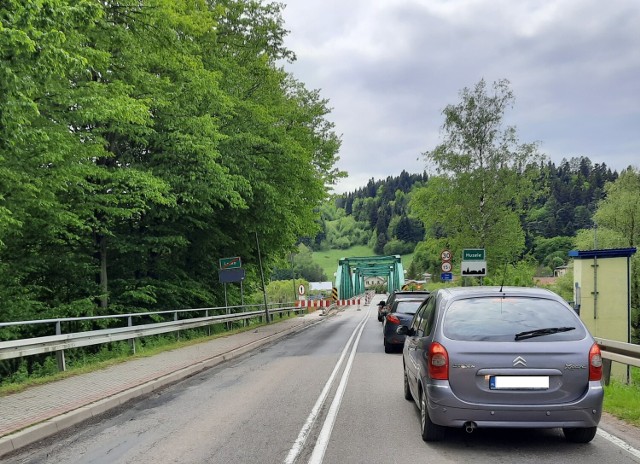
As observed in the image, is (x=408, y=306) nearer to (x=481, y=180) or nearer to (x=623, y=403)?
(x=623, y=403)

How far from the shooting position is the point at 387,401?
307 inches

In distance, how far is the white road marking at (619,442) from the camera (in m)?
5.11

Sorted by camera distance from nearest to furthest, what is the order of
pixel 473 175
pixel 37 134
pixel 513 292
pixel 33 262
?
pixel 513 292, pixel 37 134, pixel 33 262, pixel 473 175

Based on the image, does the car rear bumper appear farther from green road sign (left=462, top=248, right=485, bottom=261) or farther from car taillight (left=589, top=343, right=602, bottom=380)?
green road sign (left=462, top=248, right=485, bottom=261)

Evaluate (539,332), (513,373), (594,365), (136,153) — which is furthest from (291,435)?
(136,153)

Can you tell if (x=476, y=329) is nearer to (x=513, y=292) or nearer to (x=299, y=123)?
(x=513, y=292)

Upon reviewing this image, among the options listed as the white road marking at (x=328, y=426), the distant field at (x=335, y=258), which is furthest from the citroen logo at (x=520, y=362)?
the distant field at (x=335, y=258)

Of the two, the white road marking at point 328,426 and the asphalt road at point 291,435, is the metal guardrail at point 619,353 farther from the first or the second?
the white road marking at point 328,426

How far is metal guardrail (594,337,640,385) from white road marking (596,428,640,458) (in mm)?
1655

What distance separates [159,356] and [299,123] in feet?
52.7

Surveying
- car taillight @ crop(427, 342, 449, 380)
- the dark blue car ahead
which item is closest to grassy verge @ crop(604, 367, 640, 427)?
car taillight @ crop(427, 342, 449, 380)

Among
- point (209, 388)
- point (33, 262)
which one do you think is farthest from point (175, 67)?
point (209, 388)

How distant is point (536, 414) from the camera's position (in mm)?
4957

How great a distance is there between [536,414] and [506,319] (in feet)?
3.08
